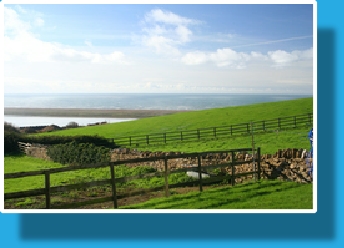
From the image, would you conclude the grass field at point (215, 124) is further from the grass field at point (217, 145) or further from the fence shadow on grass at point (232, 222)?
the fence shadow on grass at point (232, 222)

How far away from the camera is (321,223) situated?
205 inches

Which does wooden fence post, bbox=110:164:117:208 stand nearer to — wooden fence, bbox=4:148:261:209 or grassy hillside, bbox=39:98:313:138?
wooden fence, bbox=4:148:261:209

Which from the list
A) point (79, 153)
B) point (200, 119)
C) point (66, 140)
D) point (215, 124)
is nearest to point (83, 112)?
point (66, 140)

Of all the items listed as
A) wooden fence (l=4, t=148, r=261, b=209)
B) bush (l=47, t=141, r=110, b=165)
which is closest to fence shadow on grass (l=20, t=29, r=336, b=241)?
wooden fence (l=4, t=148, r=261, b=209)

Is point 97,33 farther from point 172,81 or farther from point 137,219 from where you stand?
point 137,219

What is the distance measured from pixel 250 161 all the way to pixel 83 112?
7.00 feet

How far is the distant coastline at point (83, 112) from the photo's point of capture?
204 inches

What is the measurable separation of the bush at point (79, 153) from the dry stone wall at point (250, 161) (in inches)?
3.8

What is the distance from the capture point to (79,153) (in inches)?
207

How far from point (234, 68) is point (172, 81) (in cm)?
76

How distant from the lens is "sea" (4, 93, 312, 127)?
203 inches

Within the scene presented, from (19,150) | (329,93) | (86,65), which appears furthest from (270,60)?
(19,150)

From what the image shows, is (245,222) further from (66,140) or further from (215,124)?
(66,140)

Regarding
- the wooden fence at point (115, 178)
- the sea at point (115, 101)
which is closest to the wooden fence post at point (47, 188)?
the wooden fence at point (115, 178)
